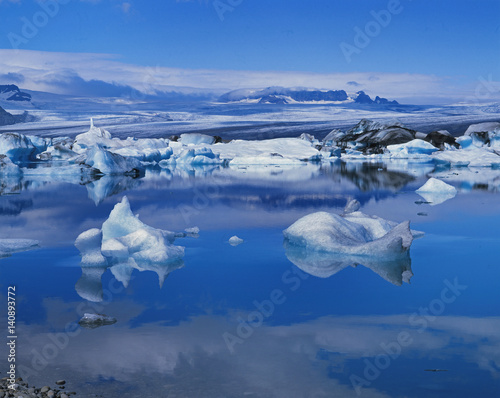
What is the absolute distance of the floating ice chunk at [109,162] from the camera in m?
18.2

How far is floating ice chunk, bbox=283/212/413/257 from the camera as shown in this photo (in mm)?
5379

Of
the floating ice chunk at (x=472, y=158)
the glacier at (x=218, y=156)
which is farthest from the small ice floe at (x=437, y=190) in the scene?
the floating ice chunk at (x=472, y=158)

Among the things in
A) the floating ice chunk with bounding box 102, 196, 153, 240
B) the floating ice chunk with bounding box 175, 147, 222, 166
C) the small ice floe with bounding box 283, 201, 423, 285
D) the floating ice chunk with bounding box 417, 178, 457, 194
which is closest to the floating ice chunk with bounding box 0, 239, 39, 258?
the floating ice chunk with bounding box 102, 196, 153, 240

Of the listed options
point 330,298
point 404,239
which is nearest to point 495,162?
point 404,239

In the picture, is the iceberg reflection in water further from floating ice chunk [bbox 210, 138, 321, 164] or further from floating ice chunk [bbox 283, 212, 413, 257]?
floating ice chunk [bbox 210, 138, 321, 164]

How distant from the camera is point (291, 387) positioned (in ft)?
8.94

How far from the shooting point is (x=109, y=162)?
18.4 m

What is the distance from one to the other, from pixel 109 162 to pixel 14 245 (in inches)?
488

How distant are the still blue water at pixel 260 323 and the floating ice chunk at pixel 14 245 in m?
0.17

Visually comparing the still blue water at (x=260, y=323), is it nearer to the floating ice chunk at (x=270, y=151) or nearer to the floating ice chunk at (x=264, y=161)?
the floating ice chunk at (x=264, y=161)

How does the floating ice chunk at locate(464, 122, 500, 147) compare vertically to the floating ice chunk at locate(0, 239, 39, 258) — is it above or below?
below

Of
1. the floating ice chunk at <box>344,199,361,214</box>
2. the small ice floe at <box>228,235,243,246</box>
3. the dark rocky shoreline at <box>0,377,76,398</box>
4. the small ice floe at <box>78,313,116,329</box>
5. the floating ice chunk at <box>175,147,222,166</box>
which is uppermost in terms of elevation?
the dark rocky shoreline at <box>0,377,76,398</box>

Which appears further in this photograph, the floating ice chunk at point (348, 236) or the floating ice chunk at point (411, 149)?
the floating ice chunk at point (411, 149)

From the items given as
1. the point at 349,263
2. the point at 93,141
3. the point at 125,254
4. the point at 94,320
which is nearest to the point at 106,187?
the point at 125,254
